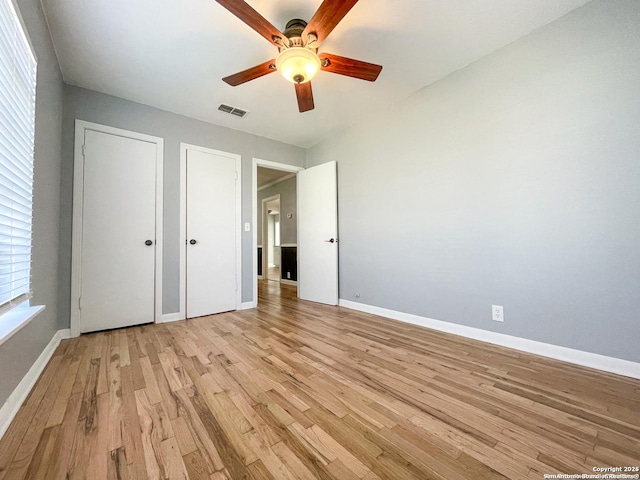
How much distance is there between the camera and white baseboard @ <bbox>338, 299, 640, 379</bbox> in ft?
5.42

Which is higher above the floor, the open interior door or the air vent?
the air vent

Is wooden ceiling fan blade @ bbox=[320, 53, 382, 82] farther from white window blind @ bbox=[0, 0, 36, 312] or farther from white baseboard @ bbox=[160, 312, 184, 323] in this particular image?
white baseboard @ bbox=[160, 312, 184, 323]

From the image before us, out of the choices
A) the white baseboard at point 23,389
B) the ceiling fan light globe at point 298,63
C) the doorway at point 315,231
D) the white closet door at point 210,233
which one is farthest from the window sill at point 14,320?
the doorway at point 315,231

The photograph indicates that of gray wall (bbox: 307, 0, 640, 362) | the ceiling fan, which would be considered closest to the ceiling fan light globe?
the ceiling fan

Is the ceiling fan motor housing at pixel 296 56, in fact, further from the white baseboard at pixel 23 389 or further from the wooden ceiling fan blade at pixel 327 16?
the white baseboard at pixel 23 389

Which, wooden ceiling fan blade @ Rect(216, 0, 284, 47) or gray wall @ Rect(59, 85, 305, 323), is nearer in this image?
wooden ceiling fan blade @ Rect(216, 0, 284, 47)

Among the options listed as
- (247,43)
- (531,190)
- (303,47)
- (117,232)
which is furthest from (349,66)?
(117,232)

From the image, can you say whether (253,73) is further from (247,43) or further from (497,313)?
(497,313)

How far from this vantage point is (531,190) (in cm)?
202

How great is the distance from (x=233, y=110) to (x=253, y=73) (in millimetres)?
1219

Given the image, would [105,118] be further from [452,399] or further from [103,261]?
[452,399]

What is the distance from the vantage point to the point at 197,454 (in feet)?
3.35

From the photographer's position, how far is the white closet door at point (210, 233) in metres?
3.14

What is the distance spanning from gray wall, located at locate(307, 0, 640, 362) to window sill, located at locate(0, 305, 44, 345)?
2894mm
